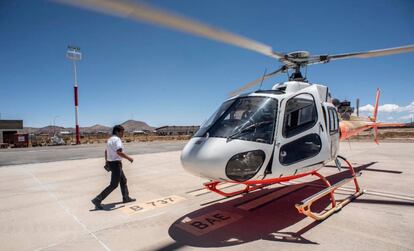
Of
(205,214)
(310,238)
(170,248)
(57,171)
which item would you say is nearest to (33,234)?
(170,248)

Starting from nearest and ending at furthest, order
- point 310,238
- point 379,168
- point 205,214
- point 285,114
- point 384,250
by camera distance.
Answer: point 384,250, point 310,238, point 285,114, point 205,214, point 379,168

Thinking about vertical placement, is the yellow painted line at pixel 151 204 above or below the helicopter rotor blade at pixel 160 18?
below

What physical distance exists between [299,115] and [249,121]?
1.36 m

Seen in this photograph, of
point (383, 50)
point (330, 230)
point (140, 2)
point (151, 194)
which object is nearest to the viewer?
point (140, 2)

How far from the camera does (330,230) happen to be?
14.3 feet

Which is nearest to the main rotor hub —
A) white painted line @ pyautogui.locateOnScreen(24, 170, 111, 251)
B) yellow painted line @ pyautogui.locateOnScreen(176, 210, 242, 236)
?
yellow painted line @ pyautogui.locateOnScreen(176, 210, 242, 236)

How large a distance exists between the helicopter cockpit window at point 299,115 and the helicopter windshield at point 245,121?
36cm

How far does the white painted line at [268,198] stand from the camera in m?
5.79

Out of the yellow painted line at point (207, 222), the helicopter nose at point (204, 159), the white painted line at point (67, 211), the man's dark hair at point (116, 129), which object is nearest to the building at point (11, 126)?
the white painted line at point (67, 211)

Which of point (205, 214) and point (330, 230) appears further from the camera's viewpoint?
point (205, 214)

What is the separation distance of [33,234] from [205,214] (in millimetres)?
3206

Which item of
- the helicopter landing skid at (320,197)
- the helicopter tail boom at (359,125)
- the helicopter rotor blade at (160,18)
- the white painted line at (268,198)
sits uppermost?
→ the helicopter rotor blade at (160,18)

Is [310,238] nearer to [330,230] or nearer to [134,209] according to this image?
[330,230]

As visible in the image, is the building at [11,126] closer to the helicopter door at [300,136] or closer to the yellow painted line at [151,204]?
the yellow painted line at [151,204]
